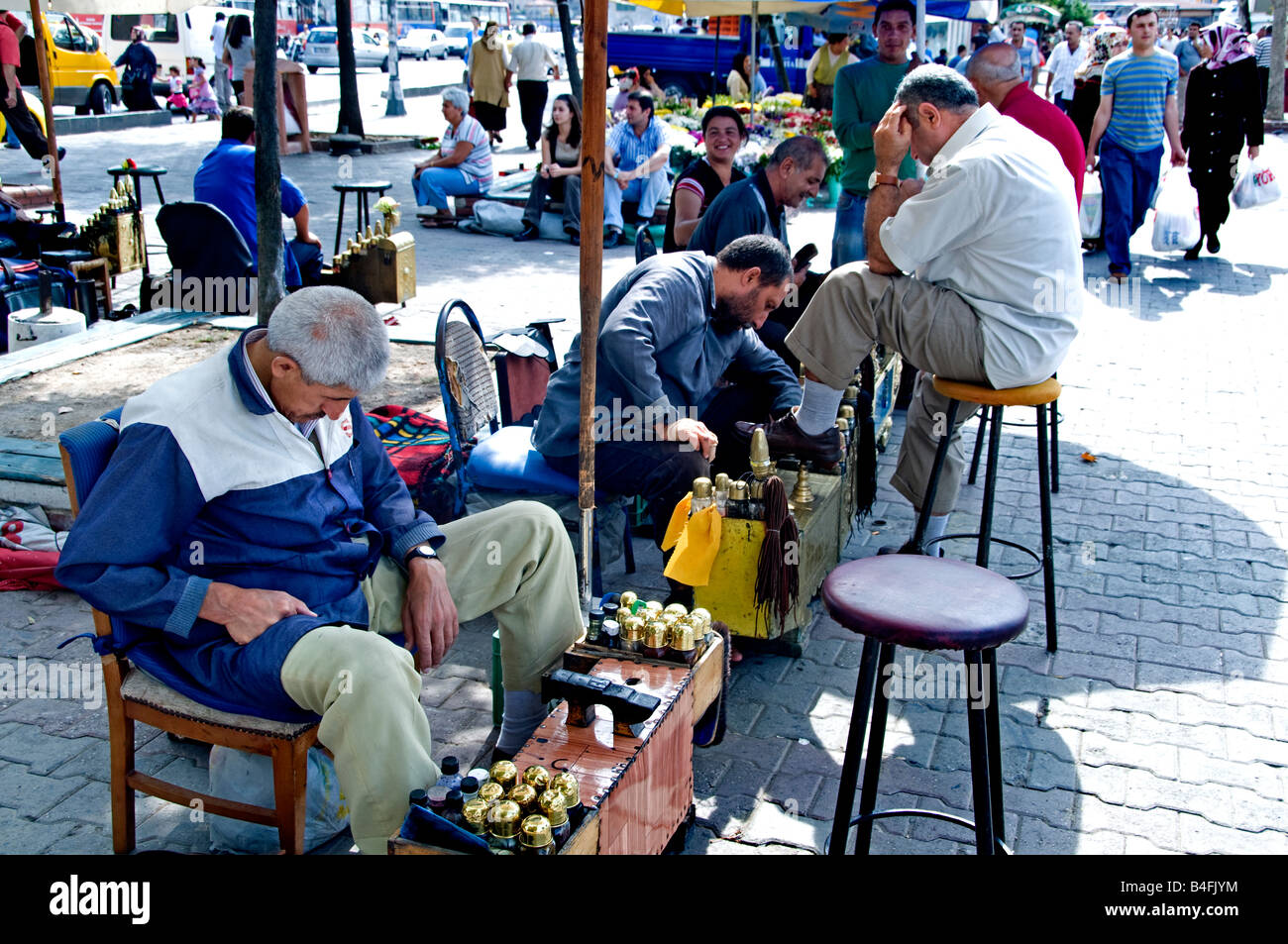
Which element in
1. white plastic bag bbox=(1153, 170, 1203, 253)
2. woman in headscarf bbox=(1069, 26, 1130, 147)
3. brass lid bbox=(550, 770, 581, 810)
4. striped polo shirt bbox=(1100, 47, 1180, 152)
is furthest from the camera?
woman in headscarf bbox=(1069, 26, 1130, 147)

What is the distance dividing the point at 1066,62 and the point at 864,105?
11750mm

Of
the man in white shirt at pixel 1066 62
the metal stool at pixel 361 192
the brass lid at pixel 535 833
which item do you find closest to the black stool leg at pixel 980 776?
the brass lid at pixel 535 833

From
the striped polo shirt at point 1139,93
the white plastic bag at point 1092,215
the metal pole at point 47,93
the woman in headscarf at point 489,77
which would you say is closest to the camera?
the metal pole at point 47,93

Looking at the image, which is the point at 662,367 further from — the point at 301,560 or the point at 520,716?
the point at 301,560

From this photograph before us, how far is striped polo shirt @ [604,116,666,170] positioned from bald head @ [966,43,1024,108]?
4.89 metres

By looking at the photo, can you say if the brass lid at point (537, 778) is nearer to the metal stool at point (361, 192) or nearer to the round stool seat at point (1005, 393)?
the round stool seat at point (1005, 393)

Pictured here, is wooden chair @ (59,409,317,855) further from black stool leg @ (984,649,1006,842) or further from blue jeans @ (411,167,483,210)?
blue jeans @ (411,167,483,210)

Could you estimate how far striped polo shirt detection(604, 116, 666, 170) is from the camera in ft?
34.5

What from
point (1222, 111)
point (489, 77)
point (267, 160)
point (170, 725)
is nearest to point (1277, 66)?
point (1222, 111)

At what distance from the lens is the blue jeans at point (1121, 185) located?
8.73 meters

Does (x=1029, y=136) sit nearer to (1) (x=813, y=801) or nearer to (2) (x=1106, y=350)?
(1) (x=813, y=801)

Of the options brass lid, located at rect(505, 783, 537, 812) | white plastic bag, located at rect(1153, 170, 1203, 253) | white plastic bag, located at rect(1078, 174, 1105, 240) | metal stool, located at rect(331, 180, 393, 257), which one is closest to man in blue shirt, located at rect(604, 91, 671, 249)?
metal stool, located at rect(331, 180, 393, 257)

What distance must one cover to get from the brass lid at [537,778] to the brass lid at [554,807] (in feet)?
0.16
